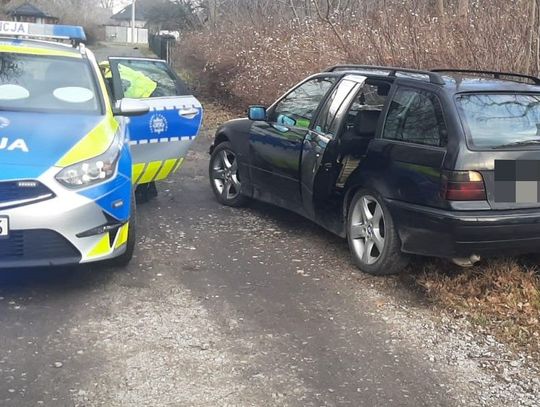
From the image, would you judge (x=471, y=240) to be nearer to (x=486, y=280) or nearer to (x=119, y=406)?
(x=486, y=280)

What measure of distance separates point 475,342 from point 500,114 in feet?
5.37

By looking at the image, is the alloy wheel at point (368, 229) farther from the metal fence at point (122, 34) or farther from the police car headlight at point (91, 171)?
the metal fence at point (122, 34)

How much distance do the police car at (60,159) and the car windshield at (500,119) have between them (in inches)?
98.9

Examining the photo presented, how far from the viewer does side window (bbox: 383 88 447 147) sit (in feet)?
15.6

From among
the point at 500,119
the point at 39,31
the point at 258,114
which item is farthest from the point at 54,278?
the point at 500,119

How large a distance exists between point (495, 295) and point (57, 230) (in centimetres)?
307

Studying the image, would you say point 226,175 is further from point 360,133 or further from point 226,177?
point 360,133

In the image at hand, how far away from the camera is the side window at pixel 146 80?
738cm

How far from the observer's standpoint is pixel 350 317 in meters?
4.61

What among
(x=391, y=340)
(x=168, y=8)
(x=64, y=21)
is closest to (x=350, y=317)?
(x=391, y=340)

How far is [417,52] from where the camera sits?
9.98 m

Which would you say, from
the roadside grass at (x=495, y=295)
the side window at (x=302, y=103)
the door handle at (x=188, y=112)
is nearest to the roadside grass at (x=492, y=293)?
the roadside grass at (x=495, y=295)

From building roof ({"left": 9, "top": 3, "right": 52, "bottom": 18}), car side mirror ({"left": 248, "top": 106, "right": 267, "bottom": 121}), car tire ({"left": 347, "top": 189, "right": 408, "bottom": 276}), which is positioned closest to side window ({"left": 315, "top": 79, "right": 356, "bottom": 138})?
car tire ({"left": 347, "top": 189, "right": 408, "bottom": 276})

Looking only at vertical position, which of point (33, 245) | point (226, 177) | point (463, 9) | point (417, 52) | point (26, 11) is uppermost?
point (463, 9)
